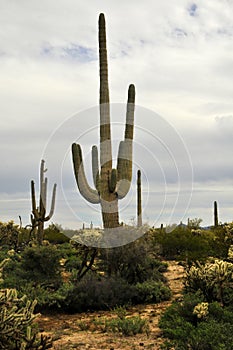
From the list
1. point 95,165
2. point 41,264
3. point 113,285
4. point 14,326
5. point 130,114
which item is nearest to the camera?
point 14,326

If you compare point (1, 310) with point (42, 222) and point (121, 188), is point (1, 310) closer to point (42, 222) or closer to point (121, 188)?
point (121, 188)

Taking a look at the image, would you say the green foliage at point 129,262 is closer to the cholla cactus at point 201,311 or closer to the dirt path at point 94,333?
the dirt path at point 94,333

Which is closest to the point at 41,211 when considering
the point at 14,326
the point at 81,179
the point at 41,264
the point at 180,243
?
the point at 180,243

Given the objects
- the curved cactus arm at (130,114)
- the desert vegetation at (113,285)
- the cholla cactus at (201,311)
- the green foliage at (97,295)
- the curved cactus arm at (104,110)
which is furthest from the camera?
the curved cactus arm at (130,114)

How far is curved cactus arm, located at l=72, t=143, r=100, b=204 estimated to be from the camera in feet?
46.7

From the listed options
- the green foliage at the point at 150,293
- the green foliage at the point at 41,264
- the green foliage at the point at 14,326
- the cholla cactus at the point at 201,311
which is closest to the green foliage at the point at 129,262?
the green foliage at the point at 150,293

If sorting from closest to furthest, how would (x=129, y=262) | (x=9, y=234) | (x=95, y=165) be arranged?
(x=129, y=262) → (x=95, y=165) → (x=9, y=234)

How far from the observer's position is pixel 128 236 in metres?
12.8

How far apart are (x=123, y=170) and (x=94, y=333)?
22.4 ft

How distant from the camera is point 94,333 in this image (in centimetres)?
792

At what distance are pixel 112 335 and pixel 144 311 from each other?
6.69 ft

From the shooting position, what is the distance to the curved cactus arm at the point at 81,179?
14.2m

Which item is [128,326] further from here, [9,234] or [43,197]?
[43,197]

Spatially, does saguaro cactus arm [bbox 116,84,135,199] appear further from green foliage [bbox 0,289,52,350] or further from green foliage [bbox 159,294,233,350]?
green foliage [bbox 0,289,52,350]
